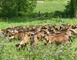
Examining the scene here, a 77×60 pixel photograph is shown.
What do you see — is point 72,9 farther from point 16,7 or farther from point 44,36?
point 44,36

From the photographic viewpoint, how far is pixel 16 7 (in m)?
18.9

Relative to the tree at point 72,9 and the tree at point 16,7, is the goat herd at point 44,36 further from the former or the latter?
the tree at point 16,7

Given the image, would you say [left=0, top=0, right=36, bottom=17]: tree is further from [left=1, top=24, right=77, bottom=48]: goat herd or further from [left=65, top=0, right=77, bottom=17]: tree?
[left=1, top=24, right=77, bottom=48]: goat herd

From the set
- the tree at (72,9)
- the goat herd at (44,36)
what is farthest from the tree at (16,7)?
the goat herd at (44,36)

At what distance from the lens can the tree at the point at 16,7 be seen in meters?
18.8

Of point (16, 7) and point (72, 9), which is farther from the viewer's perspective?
point (16, 7)

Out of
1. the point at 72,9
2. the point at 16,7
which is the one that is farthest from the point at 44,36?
the point at 16,7

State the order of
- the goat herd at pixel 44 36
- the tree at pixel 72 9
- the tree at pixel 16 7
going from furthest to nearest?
1. the tree at pixel 16 7
2. the tree at pixel 72 9
3. the goat herd at pixel 44 36

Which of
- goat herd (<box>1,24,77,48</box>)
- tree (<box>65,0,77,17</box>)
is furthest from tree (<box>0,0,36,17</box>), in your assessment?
goat herd (<box>1,24,77,48</box>)

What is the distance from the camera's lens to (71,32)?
33.3 ft

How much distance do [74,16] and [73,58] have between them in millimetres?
10407

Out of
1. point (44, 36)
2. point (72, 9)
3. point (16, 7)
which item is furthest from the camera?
point (16, 7)

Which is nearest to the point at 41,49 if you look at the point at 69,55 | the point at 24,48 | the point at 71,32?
the point at 69,55

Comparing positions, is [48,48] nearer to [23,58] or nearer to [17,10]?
[23,58]
